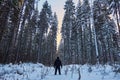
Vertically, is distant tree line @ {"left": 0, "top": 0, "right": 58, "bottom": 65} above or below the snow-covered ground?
above

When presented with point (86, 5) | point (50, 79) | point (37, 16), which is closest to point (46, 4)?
point (37, 16)

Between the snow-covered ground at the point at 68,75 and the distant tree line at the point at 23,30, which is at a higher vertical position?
the distant tree line at the point at 23,30

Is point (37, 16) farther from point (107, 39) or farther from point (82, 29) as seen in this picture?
point (107, 39)

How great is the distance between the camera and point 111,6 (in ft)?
115

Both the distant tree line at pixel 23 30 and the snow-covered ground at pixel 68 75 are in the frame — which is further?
the distant tree line at pixel 23 30

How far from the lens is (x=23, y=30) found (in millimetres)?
45594

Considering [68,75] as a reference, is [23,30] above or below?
above

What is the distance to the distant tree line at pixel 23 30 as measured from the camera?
31031 mm

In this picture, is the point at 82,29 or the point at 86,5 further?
the point at 82,29

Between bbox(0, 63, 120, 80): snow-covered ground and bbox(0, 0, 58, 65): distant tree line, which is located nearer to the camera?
bbox(0, 63, 120, 80): snow-covered ground

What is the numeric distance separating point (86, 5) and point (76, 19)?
4.25 metres

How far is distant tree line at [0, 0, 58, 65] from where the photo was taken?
31.0m

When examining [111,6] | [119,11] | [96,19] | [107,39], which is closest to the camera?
[119,11]

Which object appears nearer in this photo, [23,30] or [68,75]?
[68,75]
